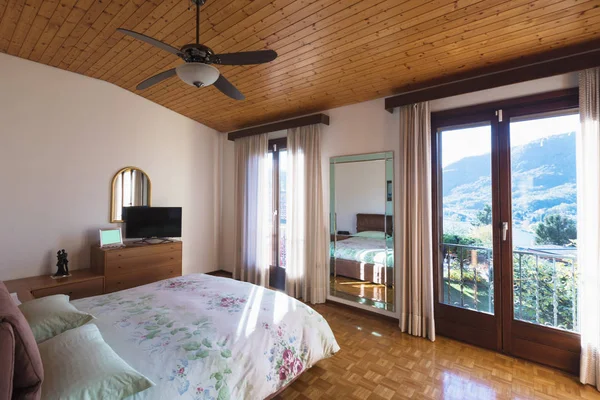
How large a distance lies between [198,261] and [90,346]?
374cm

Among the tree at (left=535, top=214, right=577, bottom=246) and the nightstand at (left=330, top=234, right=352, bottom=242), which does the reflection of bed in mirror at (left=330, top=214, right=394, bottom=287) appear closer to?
the nightstand at (left=330, top=234, right=352, bottom=242)

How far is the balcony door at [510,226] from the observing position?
2.38m

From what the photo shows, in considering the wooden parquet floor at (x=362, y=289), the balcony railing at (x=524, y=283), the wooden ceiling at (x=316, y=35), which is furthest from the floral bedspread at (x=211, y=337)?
the wooden ceiling at (x=316, y=35)

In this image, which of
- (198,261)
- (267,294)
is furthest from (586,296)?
(198,261)

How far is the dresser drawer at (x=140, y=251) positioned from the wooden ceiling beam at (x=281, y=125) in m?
1.96

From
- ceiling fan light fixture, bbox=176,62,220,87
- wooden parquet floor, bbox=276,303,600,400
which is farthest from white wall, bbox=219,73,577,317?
ceiling fan light fixture, bbox=176,62,220,87

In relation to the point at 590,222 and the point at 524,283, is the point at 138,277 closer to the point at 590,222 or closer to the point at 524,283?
the point at 524,283

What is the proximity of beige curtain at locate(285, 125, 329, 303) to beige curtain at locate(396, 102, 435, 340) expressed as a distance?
3.57ft

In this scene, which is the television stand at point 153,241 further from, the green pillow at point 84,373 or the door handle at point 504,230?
the door handle at point 504,230

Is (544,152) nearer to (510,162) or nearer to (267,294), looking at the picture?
(510,162)

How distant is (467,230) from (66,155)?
468 cm

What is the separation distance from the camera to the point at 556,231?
7.95ft

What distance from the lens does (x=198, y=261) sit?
16.1 ft

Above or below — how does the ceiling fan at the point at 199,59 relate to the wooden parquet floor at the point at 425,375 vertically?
above
